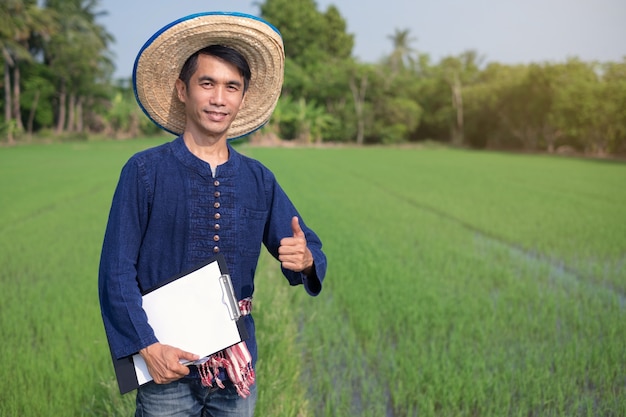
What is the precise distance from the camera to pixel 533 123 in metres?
31.1

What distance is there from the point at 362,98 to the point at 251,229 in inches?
1389

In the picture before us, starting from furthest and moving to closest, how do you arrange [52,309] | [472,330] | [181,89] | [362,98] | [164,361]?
[362,98] → [52,309] → [472,330] → [181,89] → [164,361]

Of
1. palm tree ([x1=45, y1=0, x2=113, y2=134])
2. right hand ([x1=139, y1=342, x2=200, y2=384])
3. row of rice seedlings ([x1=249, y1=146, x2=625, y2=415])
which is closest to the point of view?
right hand ([x1=139, y1=342, x2=200, y2=384])

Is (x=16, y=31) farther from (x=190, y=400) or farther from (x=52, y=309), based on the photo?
(x=190, y=400)

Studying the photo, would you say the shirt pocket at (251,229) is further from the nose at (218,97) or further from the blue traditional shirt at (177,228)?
the nose at (218,97)

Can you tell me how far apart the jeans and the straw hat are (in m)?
0.60

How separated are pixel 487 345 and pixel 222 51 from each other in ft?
8.58

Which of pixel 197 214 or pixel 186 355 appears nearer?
pixel 186 355

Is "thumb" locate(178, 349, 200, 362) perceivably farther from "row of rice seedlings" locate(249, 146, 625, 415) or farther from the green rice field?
"row of rice seedlings" locate(249, 146, 625, 415)

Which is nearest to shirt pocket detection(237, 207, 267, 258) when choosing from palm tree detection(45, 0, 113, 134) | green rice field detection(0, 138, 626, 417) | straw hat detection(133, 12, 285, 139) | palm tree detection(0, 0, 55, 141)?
straw hat detection(133, 12, 285, 139)

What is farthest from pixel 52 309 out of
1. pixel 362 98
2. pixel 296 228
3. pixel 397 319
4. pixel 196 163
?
pixel 362 98

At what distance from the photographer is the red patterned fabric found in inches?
52.8

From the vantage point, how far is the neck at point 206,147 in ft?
4.64

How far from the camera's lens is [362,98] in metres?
36.0
